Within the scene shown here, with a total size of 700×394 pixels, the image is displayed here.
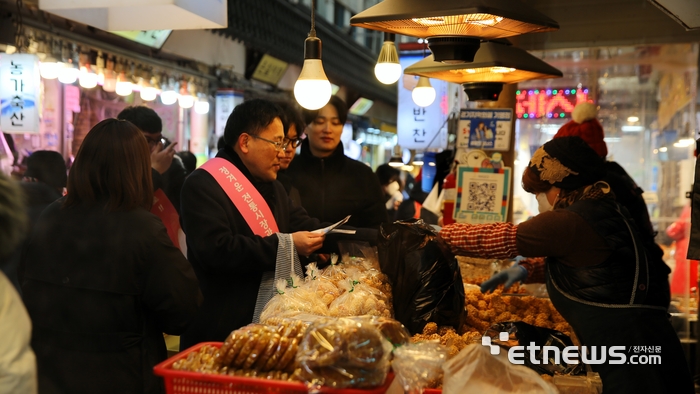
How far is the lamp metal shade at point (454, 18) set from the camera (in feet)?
8.19

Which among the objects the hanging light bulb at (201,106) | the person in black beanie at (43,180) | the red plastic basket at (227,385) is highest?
the hanging light bulb at (201,106)

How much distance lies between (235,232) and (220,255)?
24 centimetres

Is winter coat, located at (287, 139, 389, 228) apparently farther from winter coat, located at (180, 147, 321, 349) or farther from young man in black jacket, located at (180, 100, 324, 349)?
winter coat, located at (180, 147, 321, 349)

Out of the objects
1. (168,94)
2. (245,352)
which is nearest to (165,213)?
(245,352)

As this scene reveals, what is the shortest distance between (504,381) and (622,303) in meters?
1.47

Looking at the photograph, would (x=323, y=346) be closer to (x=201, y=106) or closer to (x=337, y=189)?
(x=337, y=189)

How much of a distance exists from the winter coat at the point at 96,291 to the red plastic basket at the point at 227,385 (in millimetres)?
741

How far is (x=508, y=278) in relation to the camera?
4309 millimetres

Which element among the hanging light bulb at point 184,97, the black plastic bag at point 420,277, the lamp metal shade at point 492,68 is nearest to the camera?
the black plastic bag at point 420,277

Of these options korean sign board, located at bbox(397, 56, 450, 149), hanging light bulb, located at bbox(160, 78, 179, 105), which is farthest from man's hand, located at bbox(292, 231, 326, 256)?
A: korean sign board, located at bbox(397, 56, 450, 149)

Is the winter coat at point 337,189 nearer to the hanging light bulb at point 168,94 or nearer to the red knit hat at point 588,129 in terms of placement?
the red knit hat at point 588,129

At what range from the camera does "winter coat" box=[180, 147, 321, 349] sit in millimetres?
3256

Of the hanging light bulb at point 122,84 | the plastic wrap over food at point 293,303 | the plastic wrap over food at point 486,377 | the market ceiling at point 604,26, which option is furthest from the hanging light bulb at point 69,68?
the plastic wrap over food at point 486,377

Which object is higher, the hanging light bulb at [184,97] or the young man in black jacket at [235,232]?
the hanging light bulb at [184,97]
